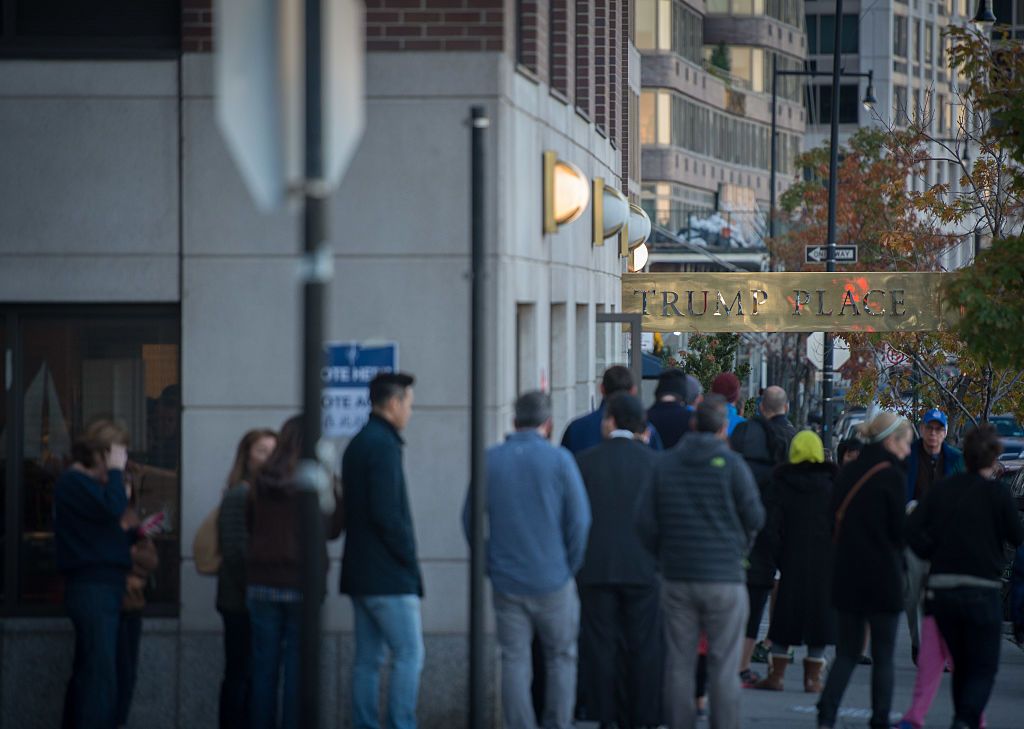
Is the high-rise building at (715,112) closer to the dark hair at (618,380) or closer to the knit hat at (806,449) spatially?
the knit hat at (806,449)

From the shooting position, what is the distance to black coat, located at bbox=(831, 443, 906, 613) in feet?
31.1

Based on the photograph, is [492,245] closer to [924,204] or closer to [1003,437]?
[924,204]

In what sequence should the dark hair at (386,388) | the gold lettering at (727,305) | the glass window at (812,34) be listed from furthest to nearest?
the glass window at (812,34) < the gold lettering at (727,305) < the dark hair at (386,388)

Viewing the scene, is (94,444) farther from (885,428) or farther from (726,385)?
(726,385)

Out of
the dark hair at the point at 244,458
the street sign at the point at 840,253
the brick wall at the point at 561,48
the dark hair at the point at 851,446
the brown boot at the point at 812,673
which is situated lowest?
the brown boot at the point at 812,673

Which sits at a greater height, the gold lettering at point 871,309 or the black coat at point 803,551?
the gold lettering at point 871,309

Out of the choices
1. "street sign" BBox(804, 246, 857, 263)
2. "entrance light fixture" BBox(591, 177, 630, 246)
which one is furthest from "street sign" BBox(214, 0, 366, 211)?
"street sign" BBox(804, 246, 857, 263)

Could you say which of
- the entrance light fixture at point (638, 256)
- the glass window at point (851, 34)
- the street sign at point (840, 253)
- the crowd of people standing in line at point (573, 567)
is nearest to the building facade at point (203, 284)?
the crowd of people standing in line at point (573, 567)

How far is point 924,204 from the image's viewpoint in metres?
26.6

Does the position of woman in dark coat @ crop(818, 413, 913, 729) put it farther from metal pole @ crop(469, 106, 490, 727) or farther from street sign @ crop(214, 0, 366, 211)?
street sign @ crop(214, 0, 366, 211)

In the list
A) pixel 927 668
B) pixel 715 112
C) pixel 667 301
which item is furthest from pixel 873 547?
pixel 715 112

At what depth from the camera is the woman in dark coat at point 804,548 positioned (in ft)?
38.1

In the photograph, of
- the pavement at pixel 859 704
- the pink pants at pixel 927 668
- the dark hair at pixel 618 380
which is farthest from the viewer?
the pavement at pixel 859 704

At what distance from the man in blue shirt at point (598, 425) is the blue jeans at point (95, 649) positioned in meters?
2.87
